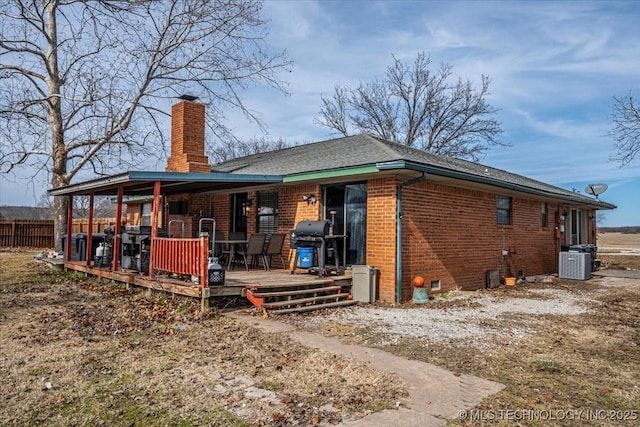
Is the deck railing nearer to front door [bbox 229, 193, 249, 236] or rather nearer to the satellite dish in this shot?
front door [bbox 229, 193, 249, 236]

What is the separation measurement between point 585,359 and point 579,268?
9.82 meters

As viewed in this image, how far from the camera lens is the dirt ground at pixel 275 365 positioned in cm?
364

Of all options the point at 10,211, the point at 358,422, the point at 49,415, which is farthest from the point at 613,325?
the point at 10,211

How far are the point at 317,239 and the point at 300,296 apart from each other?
1342 millimetres

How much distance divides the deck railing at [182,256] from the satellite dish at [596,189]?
55.9 ft

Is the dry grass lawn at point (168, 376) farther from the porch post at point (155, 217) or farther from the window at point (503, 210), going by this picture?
the window at point (503, 210)

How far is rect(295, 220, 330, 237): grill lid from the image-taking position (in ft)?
30.1

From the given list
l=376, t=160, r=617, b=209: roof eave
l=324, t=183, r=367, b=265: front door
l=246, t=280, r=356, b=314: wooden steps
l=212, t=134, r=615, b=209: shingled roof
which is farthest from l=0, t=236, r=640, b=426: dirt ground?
l=212, t=134, r=615, b=209: shingled roof

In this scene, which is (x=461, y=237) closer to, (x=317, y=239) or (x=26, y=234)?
(x=317, y=239)

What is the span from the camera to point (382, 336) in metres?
6.20

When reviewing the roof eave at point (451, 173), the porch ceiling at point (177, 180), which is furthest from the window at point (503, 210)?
the porch ceiling at point (177, 180)

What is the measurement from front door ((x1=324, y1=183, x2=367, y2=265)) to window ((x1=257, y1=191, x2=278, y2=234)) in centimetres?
175

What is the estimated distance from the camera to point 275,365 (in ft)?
16.0

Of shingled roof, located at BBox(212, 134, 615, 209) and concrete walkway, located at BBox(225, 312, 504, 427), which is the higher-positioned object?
shingled roof, located at BBox(212, 134, 615, 209)
